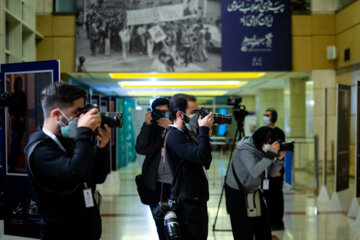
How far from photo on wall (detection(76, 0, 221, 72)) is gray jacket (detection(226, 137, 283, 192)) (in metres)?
7.14

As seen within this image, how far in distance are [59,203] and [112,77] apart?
415 inches

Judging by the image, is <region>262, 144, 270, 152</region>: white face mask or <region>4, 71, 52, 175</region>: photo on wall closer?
<region>262, 144, 270, 152</region>: white face mask

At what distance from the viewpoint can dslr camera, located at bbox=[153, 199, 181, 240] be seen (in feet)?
9.10

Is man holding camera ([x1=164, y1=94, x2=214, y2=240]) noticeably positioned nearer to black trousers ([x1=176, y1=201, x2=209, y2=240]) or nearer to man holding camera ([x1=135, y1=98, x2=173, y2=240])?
black trousers ([x1=176, y1=201, x2=209, y2=240])

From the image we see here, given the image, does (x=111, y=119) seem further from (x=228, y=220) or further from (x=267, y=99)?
(x=267, y=99)

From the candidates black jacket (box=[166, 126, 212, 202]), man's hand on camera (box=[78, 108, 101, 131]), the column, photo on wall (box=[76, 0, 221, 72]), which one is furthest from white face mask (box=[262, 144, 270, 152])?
the column

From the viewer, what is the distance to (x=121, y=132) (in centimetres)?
1341

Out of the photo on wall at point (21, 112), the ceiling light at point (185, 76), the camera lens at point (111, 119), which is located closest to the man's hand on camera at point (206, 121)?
the camera lens at point (111, 119)

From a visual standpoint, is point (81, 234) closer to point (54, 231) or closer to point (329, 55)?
point (54, 231)

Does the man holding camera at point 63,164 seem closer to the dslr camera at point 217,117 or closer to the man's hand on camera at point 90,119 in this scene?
the man's hand on camera at point 90,119

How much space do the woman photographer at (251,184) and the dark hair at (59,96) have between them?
1.98m

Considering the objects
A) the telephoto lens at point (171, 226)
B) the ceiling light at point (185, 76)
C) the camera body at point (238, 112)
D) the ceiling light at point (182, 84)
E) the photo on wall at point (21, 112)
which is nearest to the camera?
the telephoto lens at point (171, 226)

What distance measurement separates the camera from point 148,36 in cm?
1074

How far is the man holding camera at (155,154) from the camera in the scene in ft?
11.6
